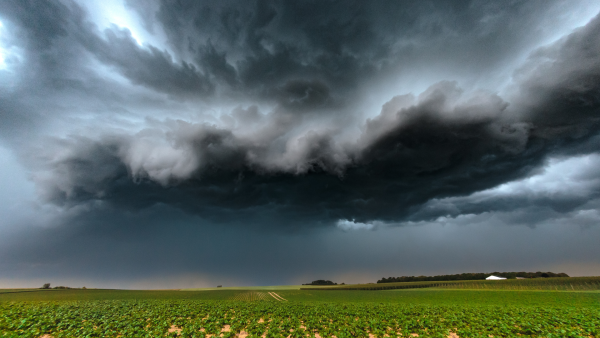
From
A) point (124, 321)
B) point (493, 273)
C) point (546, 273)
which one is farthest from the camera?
point (493, 273)

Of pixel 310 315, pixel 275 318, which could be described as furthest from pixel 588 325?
pixel 275 318

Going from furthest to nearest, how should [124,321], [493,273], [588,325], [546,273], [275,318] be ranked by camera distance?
[493,273]
[546,273]
[275,318]
[124,321]
[588,325]

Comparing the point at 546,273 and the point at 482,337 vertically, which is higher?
the point at 482,337

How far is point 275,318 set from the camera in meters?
26.1

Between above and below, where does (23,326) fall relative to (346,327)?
above

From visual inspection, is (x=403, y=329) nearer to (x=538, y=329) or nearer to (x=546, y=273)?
(x=538, y=329)

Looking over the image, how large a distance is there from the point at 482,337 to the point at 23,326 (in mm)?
37887

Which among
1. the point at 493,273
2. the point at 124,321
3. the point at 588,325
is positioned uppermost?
the point at 124,321

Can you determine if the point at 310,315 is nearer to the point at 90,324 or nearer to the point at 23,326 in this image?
the point at 90,324

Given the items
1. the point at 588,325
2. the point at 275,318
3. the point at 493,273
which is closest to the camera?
the point at 588,325

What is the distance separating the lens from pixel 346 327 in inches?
883

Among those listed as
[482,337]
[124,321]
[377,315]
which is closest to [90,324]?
[124,321]

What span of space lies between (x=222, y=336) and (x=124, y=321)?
1041 cm

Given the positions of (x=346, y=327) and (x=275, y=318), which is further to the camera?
(x=275, y=318)
